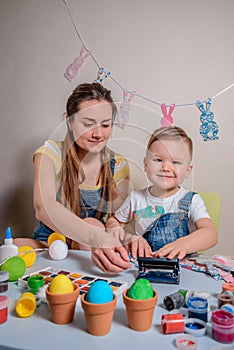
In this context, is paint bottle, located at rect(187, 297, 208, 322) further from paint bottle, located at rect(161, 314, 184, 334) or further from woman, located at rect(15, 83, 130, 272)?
woman, located at rect(15, 83, 130, 272)

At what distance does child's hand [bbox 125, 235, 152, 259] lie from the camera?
92cm

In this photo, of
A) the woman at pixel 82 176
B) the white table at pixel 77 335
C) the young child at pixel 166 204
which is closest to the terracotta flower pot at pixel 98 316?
the white table at pixel 77 335

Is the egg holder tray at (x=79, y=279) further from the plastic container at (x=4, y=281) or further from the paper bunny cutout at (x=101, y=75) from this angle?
the paper bunny cutout at (x=101, y=75)

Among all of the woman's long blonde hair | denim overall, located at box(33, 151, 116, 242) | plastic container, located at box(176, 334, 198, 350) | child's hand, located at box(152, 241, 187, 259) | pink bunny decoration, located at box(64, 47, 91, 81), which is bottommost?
plastic container, located at box(176, 334, 198, 350)

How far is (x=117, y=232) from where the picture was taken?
1025mm

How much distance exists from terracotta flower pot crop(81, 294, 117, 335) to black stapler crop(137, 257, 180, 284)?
9.3 inches

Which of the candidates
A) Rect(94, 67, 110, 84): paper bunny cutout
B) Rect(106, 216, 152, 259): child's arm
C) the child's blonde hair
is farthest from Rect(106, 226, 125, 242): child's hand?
Rect(94, 67, 110, 84): paper bunny cutout

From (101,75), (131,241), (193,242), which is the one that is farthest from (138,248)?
(101,75)

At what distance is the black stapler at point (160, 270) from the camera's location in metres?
0.81

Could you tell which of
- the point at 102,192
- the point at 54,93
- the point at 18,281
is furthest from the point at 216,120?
A: the point at 18,281

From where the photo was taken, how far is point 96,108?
111cm

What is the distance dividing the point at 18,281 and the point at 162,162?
1.72ft

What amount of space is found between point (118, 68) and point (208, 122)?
441 millimetres

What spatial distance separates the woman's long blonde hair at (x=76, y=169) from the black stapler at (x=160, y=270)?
434mm
